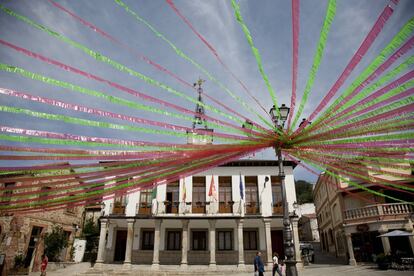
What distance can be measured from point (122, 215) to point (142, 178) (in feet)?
56.1

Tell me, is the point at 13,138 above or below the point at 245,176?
below

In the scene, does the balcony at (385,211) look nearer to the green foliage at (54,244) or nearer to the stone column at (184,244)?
the stone column at (184,244)

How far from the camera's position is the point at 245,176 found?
20.9 meters

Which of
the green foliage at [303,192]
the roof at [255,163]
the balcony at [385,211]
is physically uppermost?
the green foliage at [303,192]

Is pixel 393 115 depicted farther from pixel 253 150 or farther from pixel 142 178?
pixel 142 178

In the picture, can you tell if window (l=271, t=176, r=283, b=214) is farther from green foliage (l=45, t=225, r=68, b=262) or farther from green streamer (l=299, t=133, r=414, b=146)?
green streamer (l=299, t=133, r=414, b=146)

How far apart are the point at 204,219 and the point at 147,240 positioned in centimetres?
504

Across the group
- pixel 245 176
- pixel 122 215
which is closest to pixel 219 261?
pixel 245 176

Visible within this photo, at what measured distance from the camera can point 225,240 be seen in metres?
20.8

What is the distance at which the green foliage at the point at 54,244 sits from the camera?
17984 millimetres

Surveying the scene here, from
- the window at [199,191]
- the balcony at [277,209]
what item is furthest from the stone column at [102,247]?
the balcony at [277,209]

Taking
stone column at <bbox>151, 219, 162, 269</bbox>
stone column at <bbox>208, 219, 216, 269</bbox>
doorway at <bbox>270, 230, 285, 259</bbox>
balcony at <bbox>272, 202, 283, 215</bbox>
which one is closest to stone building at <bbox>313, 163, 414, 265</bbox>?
balcony at <bbox>272, 202, 283, 215</bbox>

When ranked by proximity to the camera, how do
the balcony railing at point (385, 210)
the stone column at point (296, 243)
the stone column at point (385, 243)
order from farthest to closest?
the balcony railing at point (385, 210), the stone column at point (296, 243), the stone column at point (385, 243)

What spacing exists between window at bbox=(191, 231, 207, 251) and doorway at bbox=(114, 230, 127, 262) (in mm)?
5492
